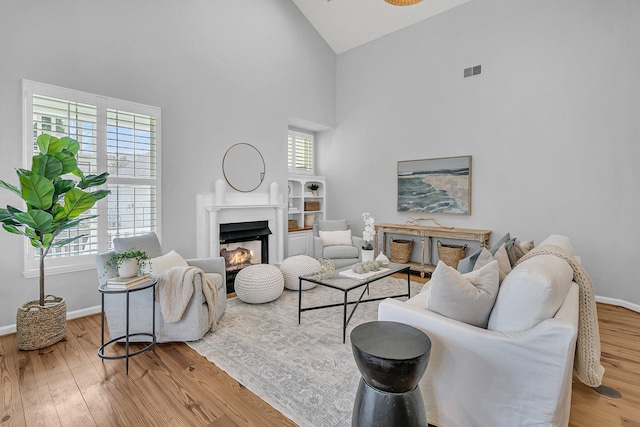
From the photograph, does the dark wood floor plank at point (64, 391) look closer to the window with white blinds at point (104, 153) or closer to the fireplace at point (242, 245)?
the window with white blinds at point (104, 153)

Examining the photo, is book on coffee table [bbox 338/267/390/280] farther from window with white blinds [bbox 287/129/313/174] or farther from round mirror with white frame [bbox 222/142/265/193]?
window with white blinds [bbox 287/129/313/174]

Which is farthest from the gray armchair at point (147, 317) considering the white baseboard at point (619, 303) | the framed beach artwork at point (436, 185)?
the white baseboard at point (619, 303)

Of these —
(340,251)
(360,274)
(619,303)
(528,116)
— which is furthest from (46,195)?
(619,303)

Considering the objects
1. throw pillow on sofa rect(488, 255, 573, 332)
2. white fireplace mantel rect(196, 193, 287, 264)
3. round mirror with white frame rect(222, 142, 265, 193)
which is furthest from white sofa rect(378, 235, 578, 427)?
round mirror with white frame rect(222, 142, 265, 193)

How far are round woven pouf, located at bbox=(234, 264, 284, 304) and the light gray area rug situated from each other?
0.10 m

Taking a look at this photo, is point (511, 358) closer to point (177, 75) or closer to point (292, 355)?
point (292, 355)

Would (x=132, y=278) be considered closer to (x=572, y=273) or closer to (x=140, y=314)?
(x=140, y=314)

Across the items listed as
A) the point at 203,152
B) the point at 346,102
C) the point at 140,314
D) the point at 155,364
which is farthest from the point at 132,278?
the point at 346,102

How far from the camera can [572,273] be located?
2.00 m

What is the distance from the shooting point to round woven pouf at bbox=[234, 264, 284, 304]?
3.63 metres

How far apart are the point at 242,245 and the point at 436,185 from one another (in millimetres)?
3270

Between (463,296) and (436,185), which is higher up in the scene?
(436,185)

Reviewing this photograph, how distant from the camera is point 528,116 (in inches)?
171

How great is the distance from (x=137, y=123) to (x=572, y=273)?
440cm
